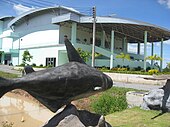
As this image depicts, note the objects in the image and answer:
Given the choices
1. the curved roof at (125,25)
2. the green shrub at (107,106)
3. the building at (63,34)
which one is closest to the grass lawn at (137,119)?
the green shrub at (107,106)

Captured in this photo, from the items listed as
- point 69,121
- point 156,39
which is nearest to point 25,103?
point 69,121

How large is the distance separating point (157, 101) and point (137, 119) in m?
1.92

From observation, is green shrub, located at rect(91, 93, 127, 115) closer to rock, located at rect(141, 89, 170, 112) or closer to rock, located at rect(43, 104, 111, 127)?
rock, located at rect(141, 89, 170, 112)

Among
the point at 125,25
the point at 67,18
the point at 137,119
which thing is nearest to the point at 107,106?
the point at 137,119

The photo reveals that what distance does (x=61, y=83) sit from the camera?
5.47 m

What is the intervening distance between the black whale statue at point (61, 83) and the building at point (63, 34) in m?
34.7

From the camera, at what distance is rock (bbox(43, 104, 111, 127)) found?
228 inches

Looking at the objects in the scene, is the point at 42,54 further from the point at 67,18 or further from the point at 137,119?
the point at 137,119

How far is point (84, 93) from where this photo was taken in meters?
5.89

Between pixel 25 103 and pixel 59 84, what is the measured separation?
43.4 ft

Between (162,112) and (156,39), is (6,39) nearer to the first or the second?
(156,39)

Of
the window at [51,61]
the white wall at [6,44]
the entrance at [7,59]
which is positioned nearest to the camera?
the window at [51,61]

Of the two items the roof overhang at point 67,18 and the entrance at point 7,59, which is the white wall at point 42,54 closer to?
the roof overhang at point 67,18

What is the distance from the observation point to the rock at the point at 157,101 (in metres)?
10.5
